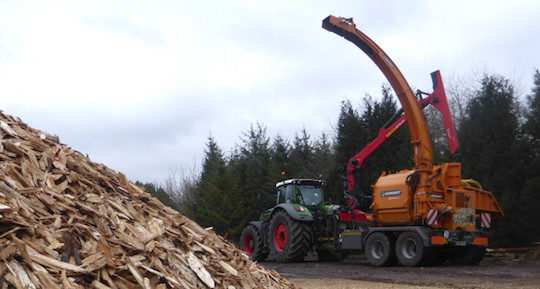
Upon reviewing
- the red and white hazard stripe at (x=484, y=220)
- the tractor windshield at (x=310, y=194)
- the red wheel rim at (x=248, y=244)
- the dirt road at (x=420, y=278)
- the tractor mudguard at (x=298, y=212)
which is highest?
the tractor windshield at (x=310, y=194)

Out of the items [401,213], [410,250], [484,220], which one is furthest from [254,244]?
[484,220]

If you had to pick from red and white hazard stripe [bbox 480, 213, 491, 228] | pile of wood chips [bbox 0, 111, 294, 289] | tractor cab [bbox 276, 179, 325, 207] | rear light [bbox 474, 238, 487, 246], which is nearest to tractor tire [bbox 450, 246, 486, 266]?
rear light [bbox 474, 238, 487, 246]

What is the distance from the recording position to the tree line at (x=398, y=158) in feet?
48.1

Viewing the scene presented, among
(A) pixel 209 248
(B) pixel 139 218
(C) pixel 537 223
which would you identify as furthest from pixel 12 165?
(C) pixel 537 223

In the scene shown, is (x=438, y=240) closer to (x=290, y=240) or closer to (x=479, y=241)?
(x=479, y=241)

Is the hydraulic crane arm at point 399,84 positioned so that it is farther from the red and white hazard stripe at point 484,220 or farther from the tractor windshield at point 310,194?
the tractor windshield at point 310,194

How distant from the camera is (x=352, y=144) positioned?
21.2 metres

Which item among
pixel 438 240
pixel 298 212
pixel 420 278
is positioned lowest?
pixel 420 278

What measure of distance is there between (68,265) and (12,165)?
145 cm

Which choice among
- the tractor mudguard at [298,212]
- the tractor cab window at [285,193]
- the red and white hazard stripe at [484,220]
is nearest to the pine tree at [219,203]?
the tractor cab window at [285,193]

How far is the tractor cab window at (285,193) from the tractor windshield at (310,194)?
27cm

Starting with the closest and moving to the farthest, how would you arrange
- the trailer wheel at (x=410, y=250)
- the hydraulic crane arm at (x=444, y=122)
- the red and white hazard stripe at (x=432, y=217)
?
the trailer wheel at (x=410, y=250)
the red and white hazard stripe at (x=432, y=217)
the hydraulic crane arm at (x=444, y=122)

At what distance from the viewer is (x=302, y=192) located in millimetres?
14758

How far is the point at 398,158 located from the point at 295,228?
7.07m
